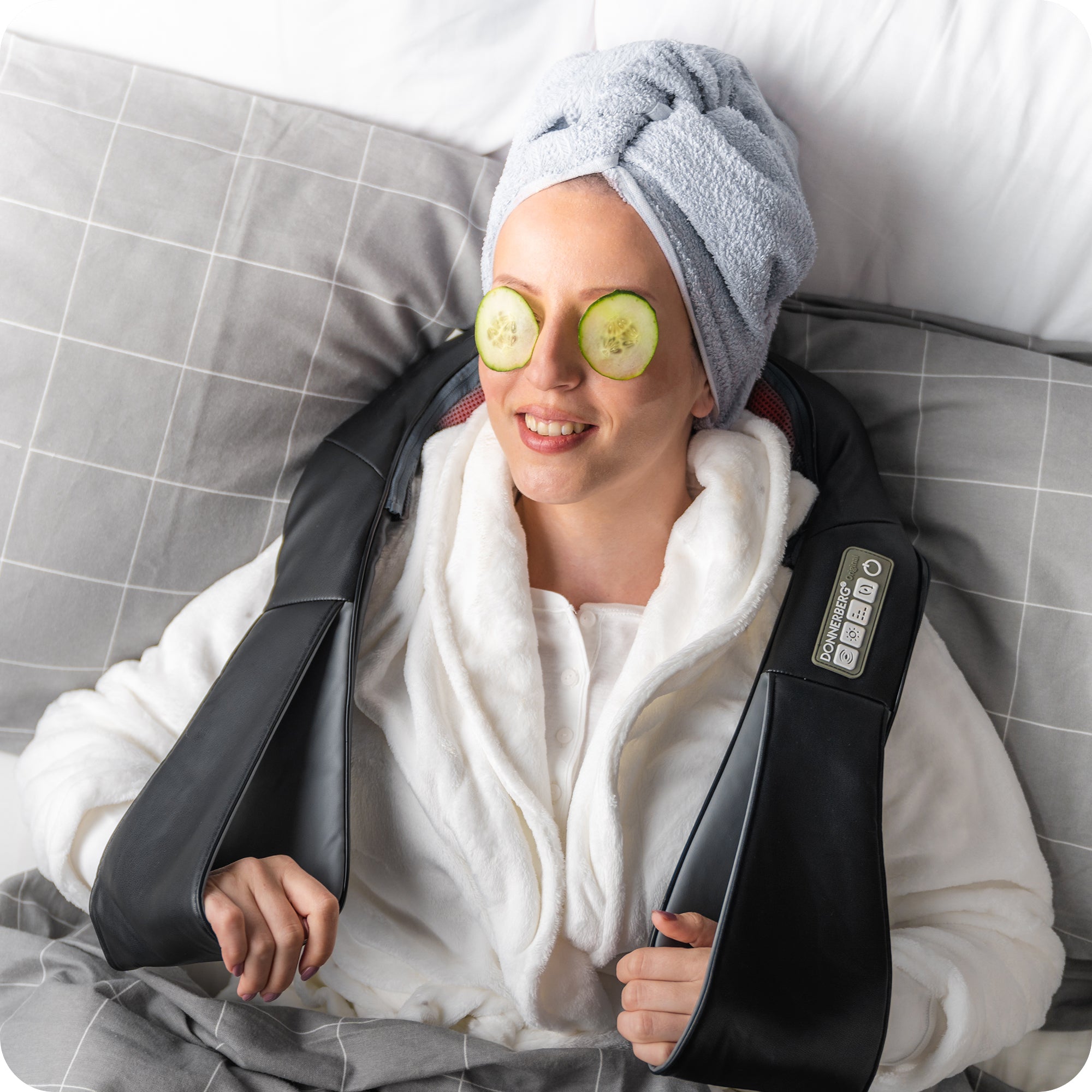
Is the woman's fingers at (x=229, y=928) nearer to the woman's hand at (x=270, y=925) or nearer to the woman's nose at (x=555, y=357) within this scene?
the woman's hand at (x=270, y=925)

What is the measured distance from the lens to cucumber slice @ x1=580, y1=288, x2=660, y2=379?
1116 millimetres

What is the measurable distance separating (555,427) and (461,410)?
1.11 ft

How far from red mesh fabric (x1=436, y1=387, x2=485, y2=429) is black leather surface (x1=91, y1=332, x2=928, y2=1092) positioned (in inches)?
6.5

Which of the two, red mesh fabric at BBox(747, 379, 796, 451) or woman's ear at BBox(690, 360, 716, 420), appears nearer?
woman's ear at BBox(690, 360, 716, 420)

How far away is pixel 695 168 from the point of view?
114cm

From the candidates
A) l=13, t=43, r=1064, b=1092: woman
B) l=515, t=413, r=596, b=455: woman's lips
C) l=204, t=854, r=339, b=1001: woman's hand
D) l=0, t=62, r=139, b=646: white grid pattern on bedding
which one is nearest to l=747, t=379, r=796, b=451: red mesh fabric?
l=13, t=43, r=1064, b=1092: woman

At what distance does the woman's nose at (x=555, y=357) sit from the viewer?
3.67 feet

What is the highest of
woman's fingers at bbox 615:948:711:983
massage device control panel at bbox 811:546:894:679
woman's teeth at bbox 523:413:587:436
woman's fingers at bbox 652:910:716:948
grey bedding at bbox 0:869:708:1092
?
woman's teeth at bbox 523:413:587:436

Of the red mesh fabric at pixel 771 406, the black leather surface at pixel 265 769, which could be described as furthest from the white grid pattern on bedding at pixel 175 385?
the red mesh fabric at pixel 771 406

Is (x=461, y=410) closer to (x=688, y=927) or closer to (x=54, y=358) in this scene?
(x=54, y=358)

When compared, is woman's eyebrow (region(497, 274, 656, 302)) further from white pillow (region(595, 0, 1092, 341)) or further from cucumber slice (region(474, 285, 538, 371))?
white pillow (region(595, 0, 1092, 341))

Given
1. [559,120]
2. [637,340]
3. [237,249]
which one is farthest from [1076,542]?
[237,249]

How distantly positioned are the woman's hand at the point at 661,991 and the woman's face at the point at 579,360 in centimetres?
52

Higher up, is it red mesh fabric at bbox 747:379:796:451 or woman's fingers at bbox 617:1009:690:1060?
red mesh fabric at bbox 747:379:796:451
